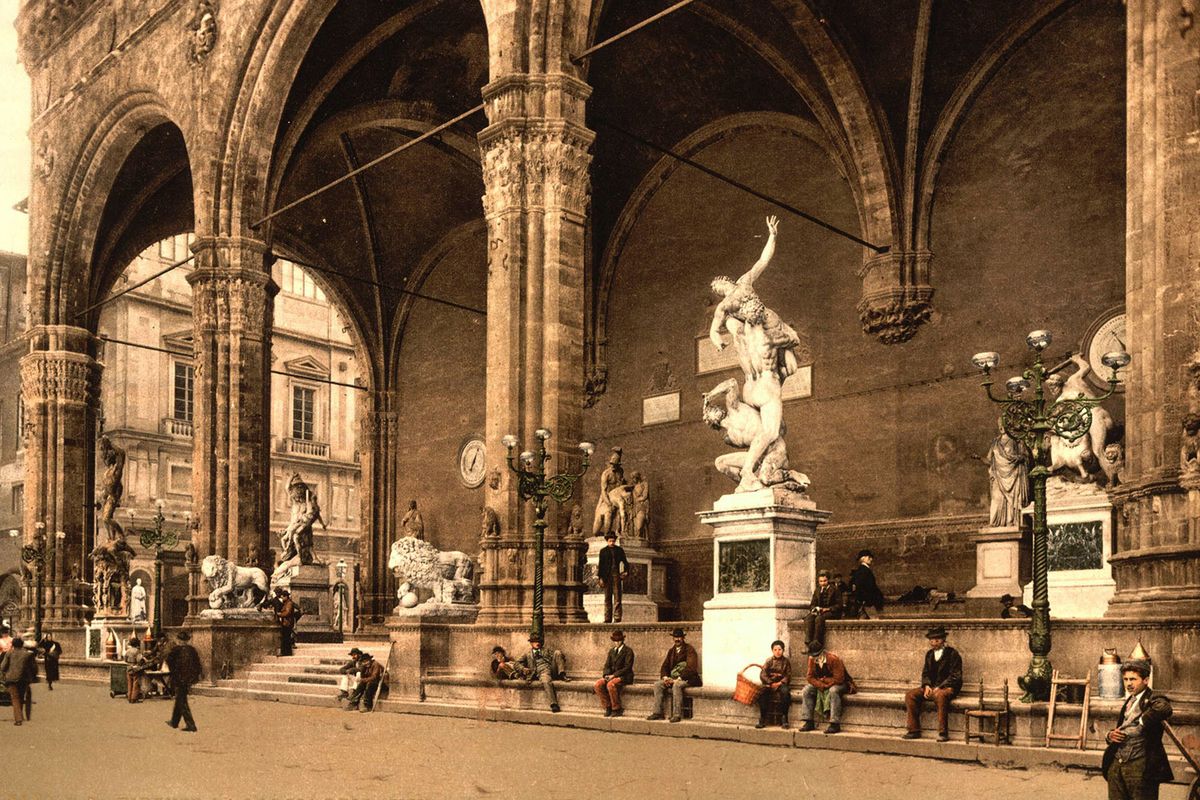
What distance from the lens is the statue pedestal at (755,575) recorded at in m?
13.0

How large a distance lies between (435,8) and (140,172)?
9035 mm

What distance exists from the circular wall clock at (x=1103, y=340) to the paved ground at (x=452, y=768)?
31.7 feet

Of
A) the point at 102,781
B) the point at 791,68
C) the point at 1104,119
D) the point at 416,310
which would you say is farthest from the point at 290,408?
the point at 102,781

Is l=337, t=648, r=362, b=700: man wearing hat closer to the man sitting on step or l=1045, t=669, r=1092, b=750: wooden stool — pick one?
the man sitting on step

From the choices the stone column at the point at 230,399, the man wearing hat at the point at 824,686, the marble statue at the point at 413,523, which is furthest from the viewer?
the marble statue at the point at 413,523

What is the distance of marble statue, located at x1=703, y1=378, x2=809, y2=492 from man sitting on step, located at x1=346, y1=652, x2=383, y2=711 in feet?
17.4

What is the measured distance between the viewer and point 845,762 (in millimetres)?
10344

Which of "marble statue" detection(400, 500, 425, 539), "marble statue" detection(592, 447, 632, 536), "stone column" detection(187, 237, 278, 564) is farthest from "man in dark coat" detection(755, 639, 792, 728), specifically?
"marble statue" detection(400, 500, 425, 539)

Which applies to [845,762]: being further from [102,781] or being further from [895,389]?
[895,389]

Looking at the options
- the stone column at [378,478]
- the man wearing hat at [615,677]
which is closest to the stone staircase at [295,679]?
the man wearing hat at [615,677]

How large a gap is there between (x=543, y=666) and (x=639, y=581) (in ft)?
30.2

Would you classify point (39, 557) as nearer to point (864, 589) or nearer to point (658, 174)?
point (658, 174)

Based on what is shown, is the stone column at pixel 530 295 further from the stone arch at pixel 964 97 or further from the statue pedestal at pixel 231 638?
the stone arch at pixel 964 97

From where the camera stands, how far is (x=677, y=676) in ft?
43.1
